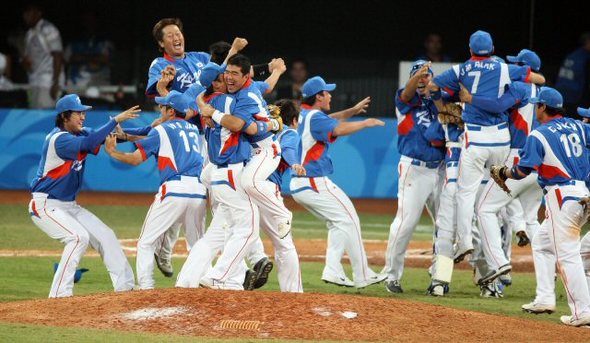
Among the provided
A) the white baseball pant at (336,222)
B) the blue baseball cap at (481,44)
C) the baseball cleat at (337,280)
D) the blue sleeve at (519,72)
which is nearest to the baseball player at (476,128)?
the blue baseball cap at (481,44)

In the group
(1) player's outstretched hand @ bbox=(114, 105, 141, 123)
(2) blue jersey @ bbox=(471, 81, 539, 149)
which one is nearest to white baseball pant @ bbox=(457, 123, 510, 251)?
(2) blue jersey @ bbox=(471, 81, 539, 149)

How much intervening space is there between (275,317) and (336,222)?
11.2 ft

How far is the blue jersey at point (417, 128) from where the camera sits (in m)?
11.2

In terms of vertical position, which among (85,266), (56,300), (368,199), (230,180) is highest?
(230,180)

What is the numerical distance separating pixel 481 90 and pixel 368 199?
33.7ft

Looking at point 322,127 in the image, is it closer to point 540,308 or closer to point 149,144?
point 149,144

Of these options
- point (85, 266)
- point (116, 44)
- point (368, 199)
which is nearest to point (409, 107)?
point (85, 266)

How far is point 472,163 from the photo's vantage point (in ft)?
36.0

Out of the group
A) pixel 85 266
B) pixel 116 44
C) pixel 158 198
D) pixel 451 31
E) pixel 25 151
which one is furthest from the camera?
pixel 451 31

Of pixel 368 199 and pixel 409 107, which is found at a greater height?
pixel 409 107

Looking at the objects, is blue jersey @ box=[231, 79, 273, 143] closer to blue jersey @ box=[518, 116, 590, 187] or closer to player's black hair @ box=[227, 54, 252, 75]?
player's black hair @ box=[227, 54, 252, 75]

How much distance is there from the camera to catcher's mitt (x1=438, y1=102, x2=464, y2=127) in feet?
36.6

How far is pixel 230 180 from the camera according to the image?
29.6 feet

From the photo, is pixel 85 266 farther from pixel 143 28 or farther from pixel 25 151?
pixel 143 28
